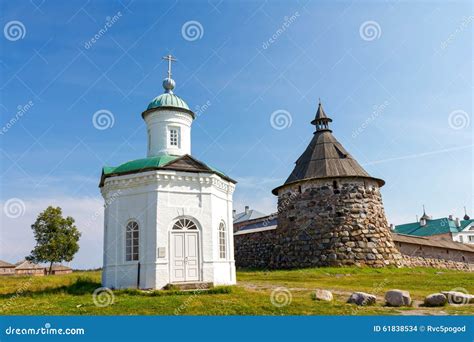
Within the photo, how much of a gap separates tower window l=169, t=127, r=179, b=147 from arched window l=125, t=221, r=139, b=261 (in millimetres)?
4228

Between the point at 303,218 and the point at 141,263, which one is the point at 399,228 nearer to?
the point at 303,218

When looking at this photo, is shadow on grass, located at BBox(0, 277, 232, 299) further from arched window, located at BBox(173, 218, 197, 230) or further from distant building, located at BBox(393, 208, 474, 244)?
distant building, located at BBox(393, 208, 474, 244)

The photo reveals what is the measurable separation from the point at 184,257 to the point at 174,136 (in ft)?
18.6

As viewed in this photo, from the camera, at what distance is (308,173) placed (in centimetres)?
2714

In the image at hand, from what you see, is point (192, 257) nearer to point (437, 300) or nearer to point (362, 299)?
point (362, 299)

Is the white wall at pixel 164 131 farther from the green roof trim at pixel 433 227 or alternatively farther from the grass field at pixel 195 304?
the green roof trim at pixel 433 227

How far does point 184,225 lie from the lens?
14.8 m

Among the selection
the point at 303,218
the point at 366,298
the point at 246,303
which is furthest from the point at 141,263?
the point at 303,218

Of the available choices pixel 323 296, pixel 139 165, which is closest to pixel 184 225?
pixel 139 165

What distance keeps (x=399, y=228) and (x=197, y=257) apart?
61.8 m

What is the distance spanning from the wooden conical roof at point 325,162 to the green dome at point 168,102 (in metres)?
11.9

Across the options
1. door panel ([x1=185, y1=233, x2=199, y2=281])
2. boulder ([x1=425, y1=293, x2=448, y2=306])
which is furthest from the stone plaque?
boulder ([x1=425, y1=293, x2=448, y2=306])

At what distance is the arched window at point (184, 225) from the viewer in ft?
48.3

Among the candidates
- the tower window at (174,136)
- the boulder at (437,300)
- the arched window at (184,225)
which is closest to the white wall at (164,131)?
the tower window at (174,136)
